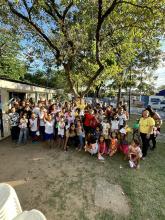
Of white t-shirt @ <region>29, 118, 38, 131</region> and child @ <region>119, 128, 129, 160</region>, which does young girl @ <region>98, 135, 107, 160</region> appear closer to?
child @ <region>119, 128, 129, 160</region>

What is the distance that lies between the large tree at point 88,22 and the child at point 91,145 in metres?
3.96

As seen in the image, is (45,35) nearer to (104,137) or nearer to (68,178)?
(104,137)

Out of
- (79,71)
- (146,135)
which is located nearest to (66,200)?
(146,135)

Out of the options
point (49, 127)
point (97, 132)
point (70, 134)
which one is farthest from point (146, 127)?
point (49, 127)

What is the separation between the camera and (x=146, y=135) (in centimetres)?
627

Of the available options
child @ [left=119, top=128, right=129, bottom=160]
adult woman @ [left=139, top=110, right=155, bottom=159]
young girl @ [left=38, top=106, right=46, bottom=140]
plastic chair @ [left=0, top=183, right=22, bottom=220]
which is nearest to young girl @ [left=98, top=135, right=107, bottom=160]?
child @ [left=119, top=128, right=129, bottom=160]

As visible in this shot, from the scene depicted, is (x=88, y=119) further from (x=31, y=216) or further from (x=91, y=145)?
(x=31, y=216)

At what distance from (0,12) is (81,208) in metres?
8.41

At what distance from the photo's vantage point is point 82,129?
22.9 feet

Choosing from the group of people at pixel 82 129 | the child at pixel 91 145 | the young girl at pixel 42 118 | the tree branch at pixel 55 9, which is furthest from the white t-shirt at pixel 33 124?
the tree branch at pixel 55 9

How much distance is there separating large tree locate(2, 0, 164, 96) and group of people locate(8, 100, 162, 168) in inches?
118

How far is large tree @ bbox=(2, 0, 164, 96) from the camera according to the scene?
7547 millimetres

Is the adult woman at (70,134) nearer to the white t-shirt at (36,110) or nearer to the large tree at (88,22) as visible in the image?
the white t-shirt at (36,110)

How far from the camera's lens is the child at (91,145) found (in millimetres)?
6461
